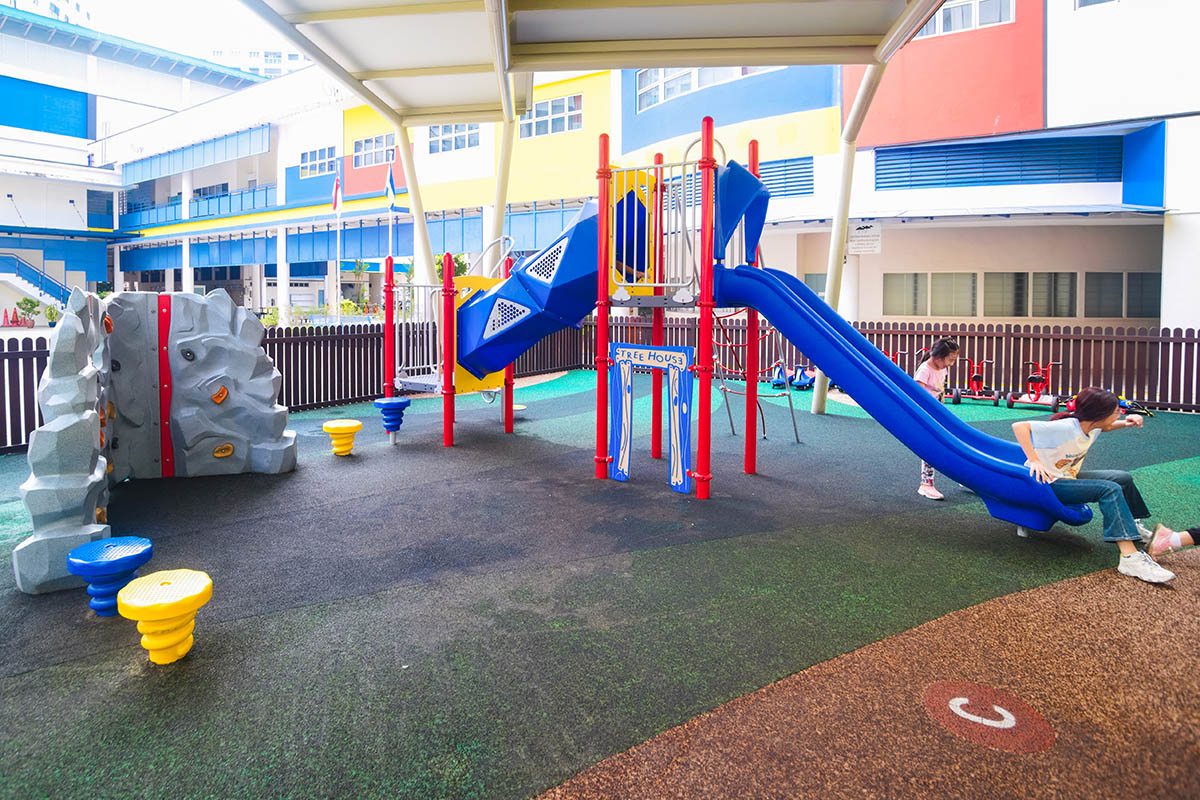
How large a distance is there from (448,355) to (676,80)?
13279mm

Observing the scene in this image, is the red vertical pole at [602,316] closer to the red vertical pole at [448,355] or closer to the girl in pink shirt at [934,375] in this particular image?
the red vertical pole at [448,355]

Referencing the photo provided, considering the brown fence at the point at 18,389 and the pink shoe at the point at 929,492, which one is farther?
the brown fence at the point at 18,389

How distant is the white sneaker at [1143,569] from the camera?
441 cm

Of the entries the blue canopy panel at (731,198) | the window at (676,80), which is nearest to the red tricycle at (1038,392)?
the blue canopy panel at (731,198)

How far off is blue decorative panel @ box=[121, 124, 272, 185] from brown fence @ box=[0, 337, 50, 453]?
2894 cm

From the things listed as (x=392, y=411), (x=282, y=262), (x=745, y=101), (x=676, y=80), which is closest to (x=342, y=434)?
(x=392, y=411)

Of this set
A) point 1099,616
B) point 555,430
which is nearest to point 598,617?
point 1099,616

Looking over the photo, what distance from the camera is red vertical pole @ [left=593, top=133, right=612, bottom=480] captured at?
6.92 m

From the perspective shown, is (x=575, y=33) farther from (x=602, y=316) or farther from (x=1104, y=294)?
(x=1104, y=294)

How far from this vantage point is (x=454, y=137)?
26609mm

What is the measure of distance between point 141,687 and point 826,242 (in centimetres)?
1831

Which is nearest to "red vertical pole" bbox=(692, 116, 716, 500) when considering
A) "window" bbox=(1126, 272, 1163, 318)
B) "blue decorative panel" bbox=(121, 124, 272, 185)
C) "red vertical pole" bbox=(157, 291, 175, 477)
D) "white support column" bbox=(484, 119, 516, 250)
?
"red vertical pole" bbox=(157, 291, 175, 477)

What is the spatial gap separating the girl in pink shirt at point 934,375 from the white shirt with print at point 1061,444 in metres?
1.51

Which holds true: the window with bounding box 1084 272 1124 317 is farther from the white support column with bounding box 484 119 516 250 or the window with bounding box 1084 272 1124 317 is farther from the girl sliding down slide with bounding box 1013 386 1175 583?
the girl sliding down slide with bounding box 1013 386 1175 583
